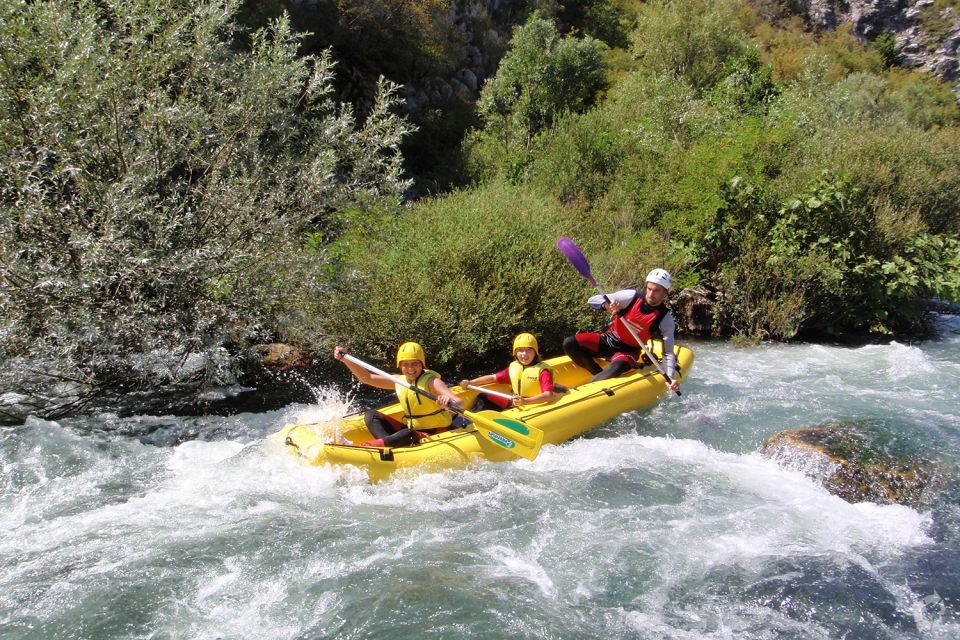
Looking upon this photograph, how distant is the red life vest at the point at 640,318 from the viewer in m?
7.16

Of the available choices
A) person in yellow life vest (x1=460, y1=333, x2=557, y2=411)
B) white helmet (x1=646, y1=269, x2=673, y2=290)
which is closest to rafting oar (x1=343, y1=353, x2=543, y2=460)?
person in yellow life vest (x1=460, y1=333, x2=557, y2=411)

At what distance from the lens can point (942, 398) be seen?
25.2 ft

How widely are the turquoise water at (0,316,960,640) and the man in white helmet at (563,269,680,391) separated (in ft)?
2.51

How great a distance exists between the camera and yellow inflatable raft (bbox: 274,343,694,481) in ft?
17.5

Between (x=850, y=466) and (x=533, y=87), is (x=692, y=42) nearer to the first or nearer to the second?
(x=533, y=87)

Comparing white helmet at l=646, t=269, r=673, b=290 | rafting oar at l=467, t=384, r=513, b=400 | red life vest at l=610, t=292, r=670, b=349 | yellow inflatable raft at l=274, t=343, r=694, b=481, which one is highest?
white helmet at l=646, t=269, r=673, b=290

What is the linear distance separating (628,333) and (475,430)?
2.46 m

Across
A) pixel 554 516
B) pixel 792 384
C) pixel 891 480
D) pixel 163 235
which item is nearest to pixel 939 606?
pixel 891 480

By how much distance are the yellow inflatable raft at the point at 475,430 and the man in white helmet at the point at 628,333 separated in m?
0.18

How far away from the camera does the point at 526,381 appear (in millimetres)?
6285

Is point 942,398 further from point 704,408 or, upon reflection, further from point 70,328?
point 70,328

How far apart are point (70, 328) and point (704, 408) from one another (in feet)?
19.4

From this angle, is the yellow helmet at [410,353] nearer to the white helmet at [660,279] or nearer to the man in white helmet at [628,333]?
the man in white helmet at [628,333]

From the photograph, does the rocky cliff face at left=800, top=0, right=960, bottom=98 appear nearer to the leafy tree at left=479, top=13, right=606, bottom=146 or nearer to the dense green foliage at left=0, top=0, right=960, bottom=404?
the leafy tree at left=479, top=13, right=606, bottom=146
